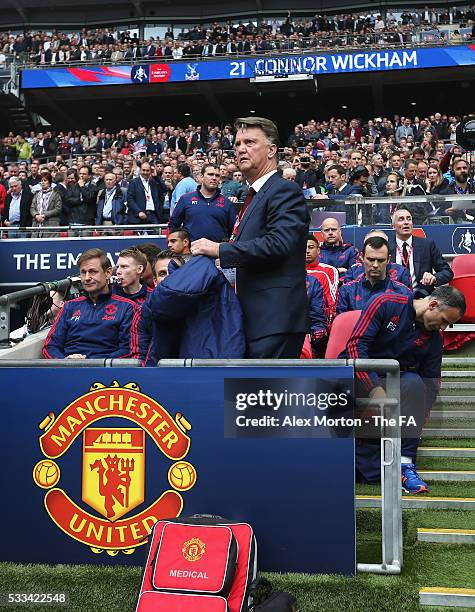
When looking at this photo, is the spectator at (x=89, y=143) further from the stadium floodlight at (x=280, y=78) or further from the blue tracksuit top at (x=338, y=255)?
the blue tracksuit top at (x=338, y=255)

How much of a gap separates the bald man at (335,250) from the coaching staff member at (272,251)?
12.7 ft

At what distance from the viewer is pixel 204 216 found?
7.45 m

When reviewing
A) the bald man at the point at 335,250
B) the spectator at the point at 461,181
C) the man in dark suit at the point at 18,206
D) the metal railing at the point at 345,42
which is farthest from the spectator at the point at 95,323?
the metal railing at the point at 345,42

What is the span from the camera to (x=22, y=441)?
3.47 metres

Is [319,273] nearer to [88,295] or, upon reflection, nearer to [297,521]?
[88,295]

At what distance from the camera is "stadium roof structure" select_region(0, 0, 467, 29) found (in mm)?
32194

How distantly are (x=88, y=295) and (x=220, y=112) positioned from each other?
2677 cm

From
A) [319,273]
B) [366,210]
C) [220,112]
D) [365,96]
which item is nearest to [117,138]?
[220,112]

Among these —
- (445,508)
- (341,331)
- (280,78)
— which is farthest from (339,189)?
(280,78)

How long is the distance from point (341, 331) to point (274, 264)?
2.14 metres

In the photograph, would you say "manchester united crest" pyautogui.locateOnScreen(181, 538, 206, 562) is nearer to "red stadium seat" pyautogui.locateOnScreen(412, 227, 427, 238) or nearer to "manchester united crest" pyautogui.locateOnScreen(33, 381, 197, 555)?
"manchester united crest" pyautogui.locateOnScreen(33, 381, 197, 555)

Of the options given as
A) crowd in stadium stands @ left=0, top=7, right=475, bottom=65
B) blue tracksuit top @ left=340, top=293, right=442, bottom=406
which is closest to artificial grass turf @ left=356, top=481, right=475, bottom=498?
blue tracksuit top @ left=340, top=293, right=442, bottom=406

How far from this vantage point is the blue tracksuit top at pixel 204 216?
7.45m

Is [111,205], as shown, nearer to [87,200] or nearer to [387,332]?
[87,200]
